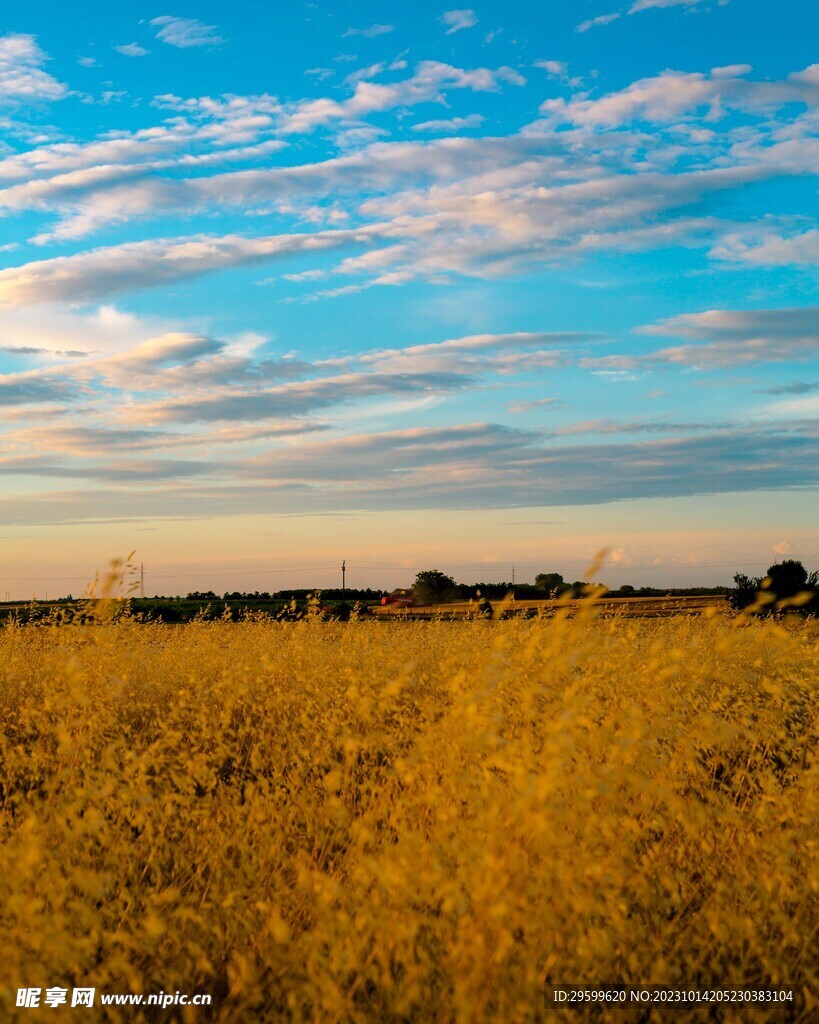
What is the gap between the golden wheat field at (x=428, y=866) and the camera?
3115 mm

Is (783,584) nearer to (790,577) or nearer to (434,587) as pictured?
(790,577)

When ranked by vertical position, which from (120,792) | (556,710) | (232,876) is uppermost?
(556,710)

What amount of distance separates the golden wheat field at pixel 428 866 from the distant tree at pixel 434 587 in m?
31.0

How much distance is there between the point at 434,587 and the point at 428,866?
34.7 m

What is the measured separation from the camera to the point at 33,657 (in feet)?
32.1

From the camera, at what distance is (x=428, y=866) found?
3.50 meters

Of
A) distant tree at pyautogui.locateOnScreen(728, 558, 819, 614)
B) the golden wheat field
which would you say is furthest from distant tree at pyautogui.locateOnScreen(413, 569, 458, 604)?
the golden wheat field

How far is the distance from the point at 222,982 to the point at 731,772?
4665mm

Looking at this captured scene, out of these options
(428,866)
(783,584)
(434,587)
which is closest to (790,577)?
(783,584)

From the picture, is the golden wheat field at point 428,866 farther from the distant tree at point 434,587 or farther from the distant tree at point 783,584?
the distant tree at point 434,587

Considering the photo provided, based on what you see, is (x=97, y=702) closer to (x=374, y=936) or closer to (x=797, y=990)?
(x=374, y=936)

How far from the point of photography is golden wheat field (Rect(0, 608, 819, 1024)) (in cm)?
312

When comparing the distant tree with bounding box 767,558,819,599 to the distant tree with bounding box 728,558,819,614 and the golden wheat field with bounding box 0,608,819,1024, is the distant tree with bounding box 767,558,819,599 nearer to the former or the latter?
the distant tree with bounding box 728,558,819,614

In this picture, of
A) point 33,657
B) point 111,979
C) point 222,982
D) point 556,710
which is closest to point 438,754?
point 556,710
